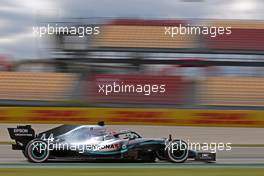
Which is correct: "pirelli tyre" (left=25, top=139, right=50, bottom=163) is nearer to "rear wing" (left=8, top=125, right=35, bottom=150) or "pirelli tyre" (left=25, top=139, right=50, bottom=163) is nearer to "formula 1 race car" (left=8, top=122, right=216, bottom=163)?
"formula 1 race car" (left=8, top=122, right=216, bottom=163)

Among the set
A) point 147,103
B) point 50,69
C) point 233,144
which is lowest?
point 233,144

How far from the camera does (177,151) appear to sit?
923cm

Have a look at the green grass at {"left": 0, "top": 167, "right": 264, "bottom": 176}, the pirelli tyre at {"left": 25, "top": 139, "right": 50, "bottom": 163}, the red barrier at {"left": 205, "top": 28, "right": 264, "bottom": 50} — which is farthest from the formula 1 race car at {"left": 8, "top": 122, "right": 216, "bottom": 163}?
the red barrier at {"left": 205, "top": 28, "right": 264, "bottom": 50}

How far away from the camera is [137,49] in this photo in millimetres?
23109

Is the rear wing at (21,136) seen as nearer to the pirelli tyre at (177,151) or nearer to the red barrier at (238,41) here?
the pirelli tyre at (177,151)

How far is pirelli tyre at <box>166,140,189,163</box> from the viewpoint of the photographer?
917 centimetres

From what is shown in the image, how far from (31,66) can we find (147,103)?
619cm

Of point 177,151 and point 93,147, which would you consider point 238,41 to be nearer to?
point 177,151

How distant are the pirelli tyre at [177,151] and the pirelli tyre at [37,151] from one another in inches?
81.7

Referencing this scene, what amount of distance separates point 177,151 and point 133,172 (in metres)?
1.60

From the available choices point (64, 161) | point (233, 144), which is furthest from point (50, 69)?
point (64, 161)

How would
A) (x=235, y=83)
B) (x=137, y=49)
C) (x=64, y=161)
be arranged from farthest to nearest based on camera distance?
(x=137, y=49) < (x=235, y=83) < (x=64, y=161)

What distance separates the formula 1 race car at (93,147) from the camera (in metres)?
9.12

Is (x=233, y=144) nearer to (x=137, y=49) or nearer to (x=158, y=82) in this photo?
(x=158, y=82)
